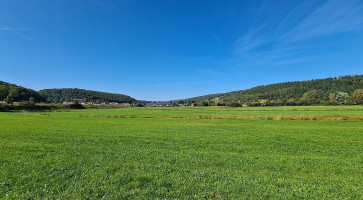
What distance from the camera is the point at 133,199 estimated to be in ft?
21.8

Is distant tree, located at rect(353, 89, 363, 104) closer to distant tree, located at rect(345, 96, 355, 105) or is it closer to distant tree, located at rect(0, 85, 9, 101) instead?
distant tree, located at rect(345, 96, 355, 105)

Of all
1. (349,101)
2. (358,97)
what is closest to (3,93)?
(349,101)

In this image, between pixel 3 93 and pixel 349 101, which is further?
pixel 3 93

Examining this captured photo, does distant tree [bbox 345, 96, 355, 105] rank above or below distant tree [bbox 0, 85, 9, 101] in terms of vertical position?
below

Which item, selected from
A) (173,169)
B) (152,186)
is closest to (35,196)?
(152,186)

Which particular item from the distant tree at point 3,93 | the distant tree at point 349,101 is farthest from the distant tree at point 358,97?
the distant tree at point 3,93

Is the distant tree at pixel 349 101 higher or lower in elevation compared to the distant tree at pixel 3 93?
lower

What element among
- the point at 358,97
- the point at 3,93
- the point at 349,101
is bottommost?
the point at 349,101

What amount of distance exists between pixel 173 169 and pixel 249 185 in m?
4.09

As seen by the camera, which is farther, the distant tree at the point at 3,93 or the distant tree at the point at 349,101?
the distant tree at the point at 3,93

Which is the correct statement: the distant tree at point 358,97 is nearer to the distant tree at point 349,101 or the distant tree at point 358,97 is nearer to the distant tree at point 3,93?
the distant tree at point 349,101

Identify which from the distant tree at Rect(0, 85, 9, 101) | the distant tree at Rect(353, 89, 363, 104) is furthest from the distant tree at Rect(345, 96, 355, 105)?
the distant tree at Rect(0, 85, 9, 101)

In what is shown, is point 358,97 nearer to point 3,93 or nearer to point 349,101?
point 349,101

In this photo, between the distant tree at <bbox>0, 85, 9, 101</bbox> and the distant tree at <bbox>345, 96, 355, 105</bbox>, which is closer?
the distant tree at <bbox>345, 96, 355, 105</bbox>
